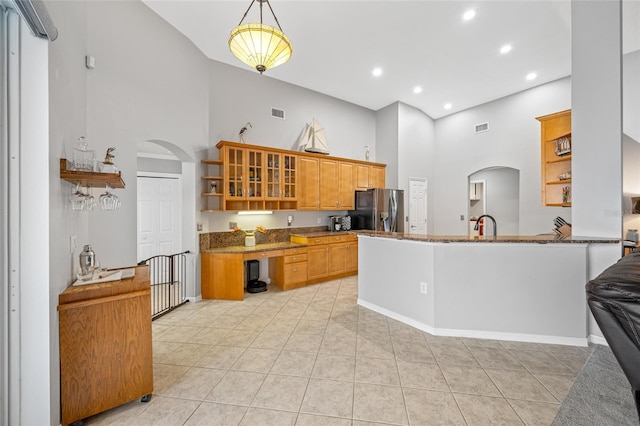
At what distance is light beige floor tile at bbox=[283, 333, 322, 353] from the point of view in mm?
2606

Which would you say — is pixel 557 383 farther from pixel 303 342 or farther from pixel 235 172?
pixel 235 172

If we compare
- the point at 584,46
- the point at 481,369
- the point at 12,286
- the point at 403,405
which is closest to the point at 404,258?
the point at 481,369

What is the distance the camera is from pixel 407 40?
13.0 feet

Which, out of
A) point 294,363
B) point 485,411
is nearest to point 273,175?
point 294,363

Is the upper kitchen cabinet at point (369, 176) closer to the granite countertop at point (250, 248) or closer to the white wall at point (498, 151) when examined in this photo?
the white wall at point (498, 151)

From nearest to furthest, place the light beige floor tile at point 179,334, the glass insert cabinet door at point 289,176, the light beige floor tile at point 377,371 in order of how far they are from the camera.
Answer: the light beige floor tile at point 377,371
the light beige floor tile at point 179,334
the glass insert cabinet door at point 289,176

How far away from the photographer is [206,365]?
233 centimetres

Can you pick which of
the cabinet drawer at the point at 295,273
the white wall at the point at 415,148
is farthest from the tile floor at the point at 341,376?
the white wall at the point at 415,148

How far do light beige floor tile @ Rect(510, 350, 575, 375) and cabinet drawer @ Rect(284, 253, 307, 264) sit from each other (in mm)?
3119

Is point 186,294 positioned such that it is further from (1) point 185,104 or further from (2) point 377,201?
(2) point 377,201

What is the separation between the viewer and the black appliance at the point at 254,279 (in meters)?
4.41

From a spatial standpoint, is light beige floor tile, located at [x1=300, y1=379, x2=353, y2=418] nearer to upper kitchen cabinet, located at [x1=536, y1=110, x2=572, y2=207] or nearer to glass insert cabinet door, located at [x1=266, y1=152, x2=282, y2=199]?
glass insert cabinet door, located at [x1=266, y1=152, x2=282, y2=199]

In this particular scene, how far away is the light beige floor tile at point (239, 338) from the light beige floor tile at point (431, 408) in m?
1.60

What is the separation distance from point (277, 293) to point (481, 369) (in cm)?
299
